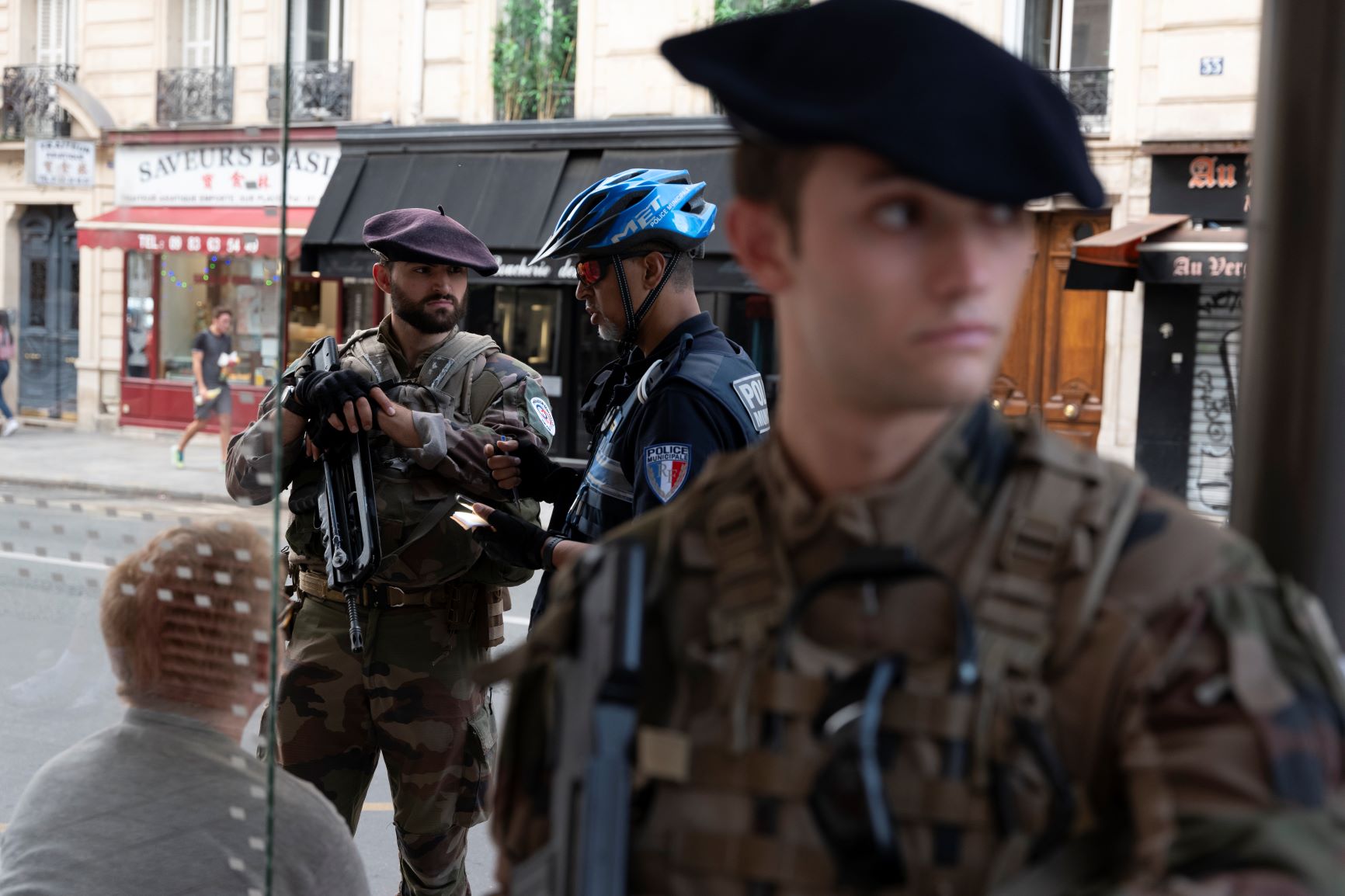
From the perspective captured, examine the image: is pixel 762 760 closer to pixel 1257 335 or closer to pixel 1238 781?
pixel 1238 781

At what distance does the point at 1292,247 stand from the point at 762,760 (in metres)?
0.91

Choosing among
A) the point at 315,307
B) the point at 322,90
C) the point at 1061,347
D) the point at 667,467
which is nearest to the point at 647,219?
the point at 667,467

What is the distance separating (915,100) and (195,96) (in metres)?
1.50

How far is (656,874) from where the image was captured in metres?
Answer: 1.20

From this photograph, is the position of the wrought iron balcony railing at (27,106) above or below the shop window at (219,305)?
above

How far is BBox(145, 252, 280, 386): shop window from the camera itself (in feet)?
6.91

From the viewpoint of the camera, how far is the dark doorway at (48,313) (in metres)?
2.25

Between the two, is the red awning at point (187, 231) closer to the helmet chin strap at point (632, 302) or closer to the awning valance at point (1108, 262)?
the helmet chin strap at point (632, 302)

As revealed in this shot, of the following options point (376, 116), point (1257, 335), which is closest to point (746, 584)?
point (1257, 335)

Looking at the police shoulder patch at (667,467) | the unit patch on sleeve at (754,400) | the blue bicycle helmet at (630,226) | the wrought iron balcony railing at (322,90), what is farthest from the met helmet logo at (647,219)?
Result: the wrought iron balcony railing at (322,90)

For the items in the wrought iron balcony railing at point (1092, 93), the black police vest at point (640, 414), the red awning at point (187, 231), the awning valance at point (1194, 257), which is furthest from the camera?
the wrought iron balcony railing at point (1092, 93)

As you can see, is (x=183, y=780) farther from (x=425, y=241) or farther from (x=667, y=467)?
(x=425, y=241)

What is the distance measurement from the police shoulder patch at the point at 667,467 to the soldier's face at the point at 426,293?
117cm

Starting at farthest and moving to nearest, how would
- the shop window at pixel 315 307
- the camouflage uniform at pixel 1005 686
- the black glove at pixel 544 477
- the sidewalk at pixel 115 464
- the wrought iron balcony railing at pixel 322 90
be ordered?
the wrought iron balcony railing at pixel 322 90
the shop window at pixel 315 307
the black glove at pixel 544 477
the sidewalk at pixel 115 464
the camouflage uniform at pixel 1005 686
